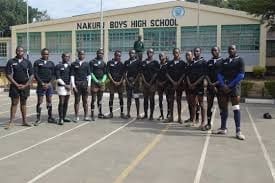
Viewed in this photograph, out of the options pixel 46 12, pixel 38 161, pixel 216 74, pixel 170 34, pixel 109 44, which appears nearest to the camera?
pixel 38 161

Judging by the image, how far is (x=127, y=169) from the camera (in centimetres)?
793

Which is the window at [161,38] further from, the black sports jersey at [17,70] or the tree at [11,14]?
the tree at [11,14]

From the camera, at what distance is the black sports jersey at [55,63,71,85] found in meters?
13.2

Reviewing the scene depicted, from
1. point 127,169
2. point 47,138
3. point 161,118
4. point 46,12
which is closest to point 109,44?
point 161,118

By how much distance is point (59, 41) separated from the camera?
49219 mm

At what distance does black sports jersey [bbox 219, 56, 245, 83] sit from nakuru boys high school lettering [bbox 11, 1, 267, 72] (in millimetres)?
29014

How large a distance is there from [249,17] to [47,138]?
1282 inches

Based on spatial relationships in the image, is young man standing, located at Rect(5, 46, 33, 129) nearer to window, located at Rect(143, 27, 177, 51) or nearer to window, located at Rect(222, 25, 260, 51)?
window, located at Rect(222, 25, 260, 51)

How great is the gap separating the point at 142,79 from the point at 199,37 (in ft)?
94.5

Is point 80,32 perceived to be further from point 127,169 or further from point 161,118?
point 127,169

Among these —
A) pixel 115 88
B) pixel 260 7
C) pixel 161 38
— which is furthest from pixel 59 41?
pixel 115 88

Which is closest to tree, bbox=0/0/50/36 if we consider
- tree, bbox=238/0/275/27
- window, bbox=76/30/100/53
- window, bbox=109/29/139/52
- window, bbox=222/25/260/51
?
window, bbox=76/30/100/53

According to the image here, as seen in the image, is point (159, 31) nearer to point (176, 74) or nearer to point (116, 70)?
point (116, 70)

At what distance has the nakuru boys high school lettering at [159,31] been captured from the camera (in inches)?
1615
